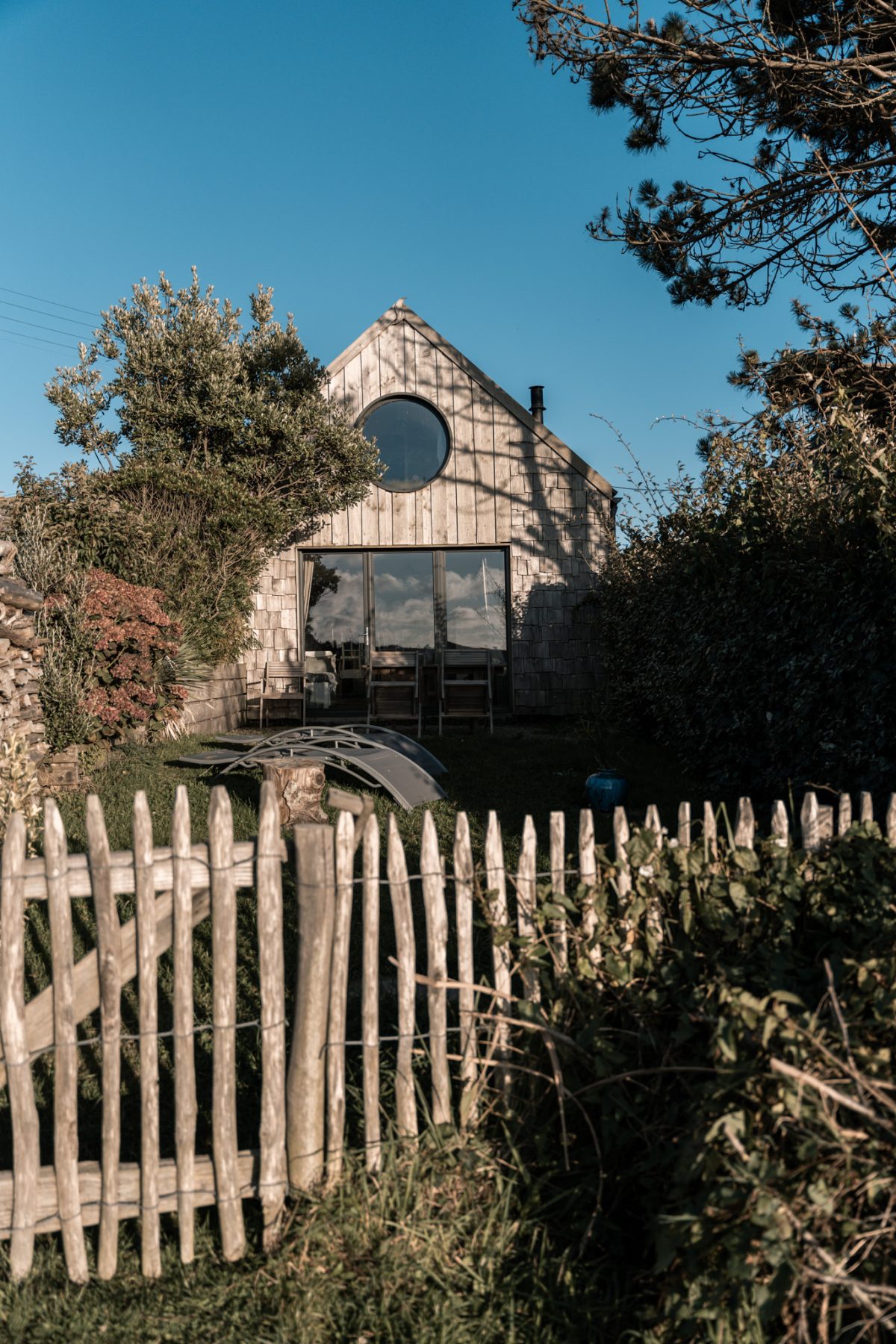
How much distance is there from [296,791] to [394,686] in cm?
536

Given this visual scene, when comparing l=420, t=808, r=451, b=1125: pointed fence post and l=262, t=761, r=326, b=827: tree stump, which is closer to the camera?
l=420, t=808, r=451, b=1125: pointed fence post

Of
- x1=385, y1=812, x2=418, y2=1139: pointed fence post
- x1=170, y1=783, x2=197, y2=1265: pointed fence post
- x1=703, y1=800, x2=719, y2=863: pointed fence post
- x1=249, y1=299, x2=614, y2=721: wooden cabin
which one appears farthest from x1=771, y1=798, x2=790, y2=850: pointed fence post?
x1=249, y1=299, x2=614, y2=721: wooden cabin

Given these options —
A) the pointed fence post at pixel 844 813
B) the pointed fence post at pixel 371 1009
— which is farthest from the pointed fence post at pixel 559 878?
the pointed fence post at pixel 844 813

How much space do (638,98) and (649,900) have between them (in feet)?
26.2

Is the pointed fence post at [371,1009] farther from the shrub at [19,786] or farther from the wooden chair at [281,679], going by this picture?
the wooden chair at [281,679]

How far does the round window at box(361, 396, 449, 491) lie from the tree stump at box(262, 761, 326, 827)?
286 inches

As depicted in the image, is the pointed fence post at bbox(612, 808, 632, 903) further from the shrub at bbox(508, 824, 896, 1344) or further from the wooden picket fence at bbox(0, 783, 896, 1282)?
the wooden picket fence at bbox(0, 783, 896, 1282)

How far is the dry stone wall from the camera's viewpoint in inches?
284

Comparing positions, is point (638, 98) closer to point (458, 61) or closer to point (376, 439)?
point (458, 61)

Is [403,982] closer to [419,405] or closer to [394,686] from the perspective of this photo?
[394,686]

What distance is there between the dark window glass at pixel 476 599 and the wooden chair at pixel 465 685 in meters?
0.30

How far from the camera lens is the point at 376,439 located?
43.7 ft

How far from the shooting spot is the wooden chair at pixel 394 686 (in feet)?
39.8

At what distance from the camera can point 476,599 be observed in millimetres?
13438
